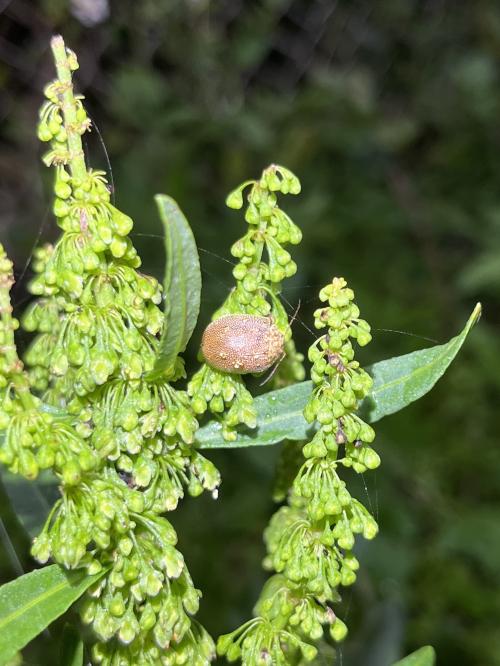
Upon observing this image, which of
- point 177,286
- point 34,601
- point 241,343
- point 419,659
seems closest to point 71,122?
point 177,286

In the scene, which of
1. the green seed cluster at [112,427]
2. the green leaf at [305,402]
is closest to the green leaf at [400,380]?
the green leaf at [305,402]

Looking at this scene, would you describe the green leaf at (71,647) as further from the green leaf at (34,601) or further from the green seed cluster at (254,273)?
the green seed cluster at (254,273)

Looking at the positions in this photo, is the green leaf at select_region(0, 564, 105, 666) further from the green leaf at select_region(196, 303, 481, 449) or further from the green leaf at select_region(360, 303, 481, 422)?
the green leaf at select_region(360, 303, 481, 422)

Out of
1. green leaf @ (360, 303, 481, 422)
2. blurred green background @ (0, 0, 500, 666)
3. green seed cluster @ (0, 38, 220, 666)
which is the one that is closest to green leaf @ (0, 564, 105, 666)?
green seed cluster @ (0, 38, 220, 666)

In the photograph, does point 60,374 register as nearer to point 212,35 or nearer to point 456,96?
point 212,35

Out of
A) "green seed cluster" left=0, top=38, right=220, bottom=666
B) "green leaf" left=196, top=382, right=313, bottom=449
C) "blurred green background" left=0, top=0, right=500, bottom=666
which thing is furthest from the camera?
A: "blurred green background" left=0, top=0, right=500, bottom=666

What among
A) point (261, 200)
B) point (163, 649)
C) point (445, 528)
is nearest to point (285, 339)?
point (261, 200)
